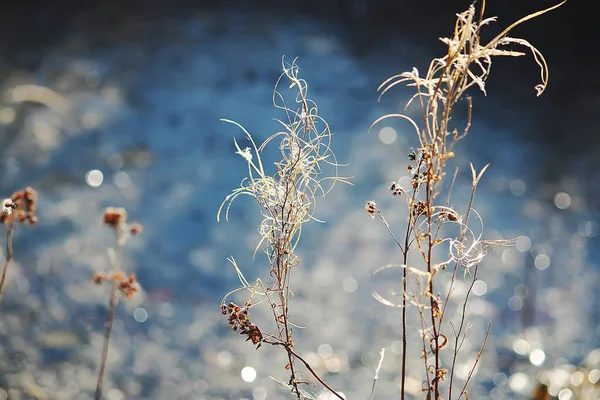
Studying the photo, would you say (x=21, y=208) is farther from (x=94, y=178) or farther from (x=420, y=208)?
(x=94, y=178)

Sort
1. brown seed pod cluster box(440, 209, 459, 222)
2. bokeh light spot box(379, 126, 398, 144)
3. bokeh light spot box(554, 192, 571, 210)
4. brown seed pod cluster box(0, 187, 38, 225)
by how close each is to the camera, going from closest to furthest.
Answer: brown seed pod cluster box(440, 209, 459, 222)
brown seed pod cluster box(0, 187, 38, 225)
bokeh light spot box(554, 192, 571, 210)
bokeh light spot box(379, 126, 398, 144)

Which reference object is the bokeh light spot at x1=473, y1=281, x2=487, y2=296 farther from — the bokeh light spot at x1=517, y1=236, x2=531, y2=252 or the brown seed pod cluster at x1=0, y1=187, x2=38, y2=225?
the brown seed pod cluster at x1=0, y1=187, x2=38, y2=225

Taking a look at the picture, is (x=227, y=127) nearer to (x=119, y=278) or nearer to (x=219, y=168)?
(x=219, y=168)

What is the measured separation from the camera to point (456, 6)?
447 centimetres

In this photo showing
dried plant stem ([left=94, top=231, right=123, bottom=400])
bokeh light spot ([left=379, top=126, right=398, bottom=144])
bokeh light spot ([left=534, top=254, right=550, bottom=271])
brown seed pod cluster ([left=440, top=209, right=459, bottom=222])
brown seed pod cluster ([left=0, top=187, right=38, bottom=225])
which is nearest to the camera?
brown seed pod cluster ([left=440, top=209, right=459, bottom=222])

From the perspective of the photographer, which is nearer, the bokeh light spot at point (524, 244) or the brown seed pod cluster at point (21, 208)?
the brown seed pod cluster at point (21, 208)

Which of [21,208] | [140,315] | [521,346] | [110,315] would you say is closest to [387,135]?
[521,346]

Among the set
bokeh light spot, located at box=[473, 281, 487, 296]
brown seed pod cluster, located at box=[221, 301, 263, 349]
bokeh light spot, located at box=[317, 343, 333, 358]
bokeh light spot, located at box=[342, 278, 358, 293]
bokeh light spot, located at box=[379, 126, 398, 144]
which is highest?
bokeh light spot, located at box=[379, 126, 398, 144]

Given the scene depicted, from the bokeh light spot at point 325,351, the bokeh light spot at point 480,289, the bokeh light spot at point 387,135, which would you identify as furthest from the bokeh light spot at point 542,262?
the bokeh light spot at point 325,351

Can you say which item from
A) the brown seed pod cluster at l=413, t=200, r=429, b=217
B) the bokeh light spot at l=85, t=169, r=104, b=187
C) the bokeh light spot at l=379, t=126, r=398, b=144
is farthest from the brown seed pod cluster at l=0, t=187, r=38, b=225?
the bokeh light spot at l=379, t=126, r=398, b=144

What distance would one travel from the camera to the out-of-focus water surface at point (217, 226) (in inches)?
98.8

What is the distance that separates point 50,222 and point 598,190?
330 centimetres

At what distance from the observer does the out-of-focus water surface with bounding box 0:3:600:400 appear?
251 centimetres

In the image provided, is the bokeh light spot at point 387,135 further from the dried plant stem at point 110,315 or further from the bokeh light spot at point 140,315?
the dried plant stem at point 110,315
